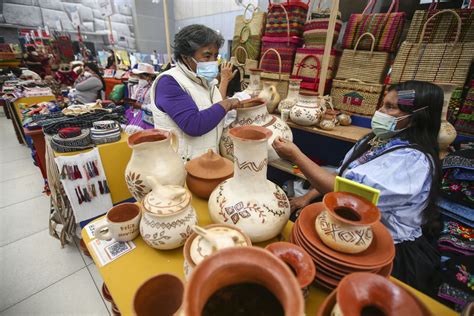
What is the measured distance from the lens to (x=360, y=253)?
663mm

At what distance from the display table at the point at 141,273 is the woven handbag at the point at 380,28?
1.80 meters

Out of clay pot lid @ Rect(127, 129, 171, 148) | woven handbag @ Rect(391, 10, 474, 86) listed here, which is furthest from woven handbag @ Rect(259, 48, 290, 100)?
clay pot lid @ Rect(127, 129, 171, 148)

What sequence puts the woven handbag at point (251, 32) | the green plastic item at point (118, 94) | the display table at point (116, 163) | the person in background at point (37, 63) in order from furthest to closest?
the person in background at point (37, 63), the green plastic item at point (118, 94), the woven handbag at point (251, 32), the display table at point (116, 163)

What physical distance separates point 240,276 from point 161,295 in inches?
12.7

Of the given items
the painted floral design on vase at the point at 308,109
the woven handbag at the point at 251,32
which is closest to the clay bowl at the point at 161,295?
the painted floral design on vase at the point at 308,109

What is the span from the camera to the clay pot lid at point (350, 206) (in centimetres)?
63

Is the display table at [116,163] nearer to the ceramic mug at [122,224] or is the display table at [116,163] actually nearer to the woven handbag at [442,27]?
the ceramic mug at [122,224]

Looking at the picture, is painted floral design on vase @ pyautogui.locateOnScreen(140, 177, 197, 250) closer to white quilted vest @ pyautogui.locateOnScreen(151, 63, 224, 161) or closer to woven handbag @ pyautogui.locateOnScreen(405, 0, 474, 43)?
white quilted vest @ pyautogui.locateOnScreen(151, 63, 224, 161)

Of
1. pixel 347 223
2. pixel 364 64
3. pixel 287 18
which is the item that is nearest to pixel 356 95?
pixel 364 64

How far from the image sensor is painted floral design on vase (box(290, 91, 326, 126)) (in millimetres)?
1757

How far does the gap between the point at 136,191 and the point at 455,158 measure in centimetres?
177

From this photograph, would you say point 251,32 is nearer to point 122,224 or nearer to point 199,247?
point 122,224

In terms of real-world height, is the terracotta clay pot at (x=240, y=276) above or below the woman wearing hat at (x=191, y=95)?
below

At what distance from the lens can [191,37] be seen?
53.6 inches
